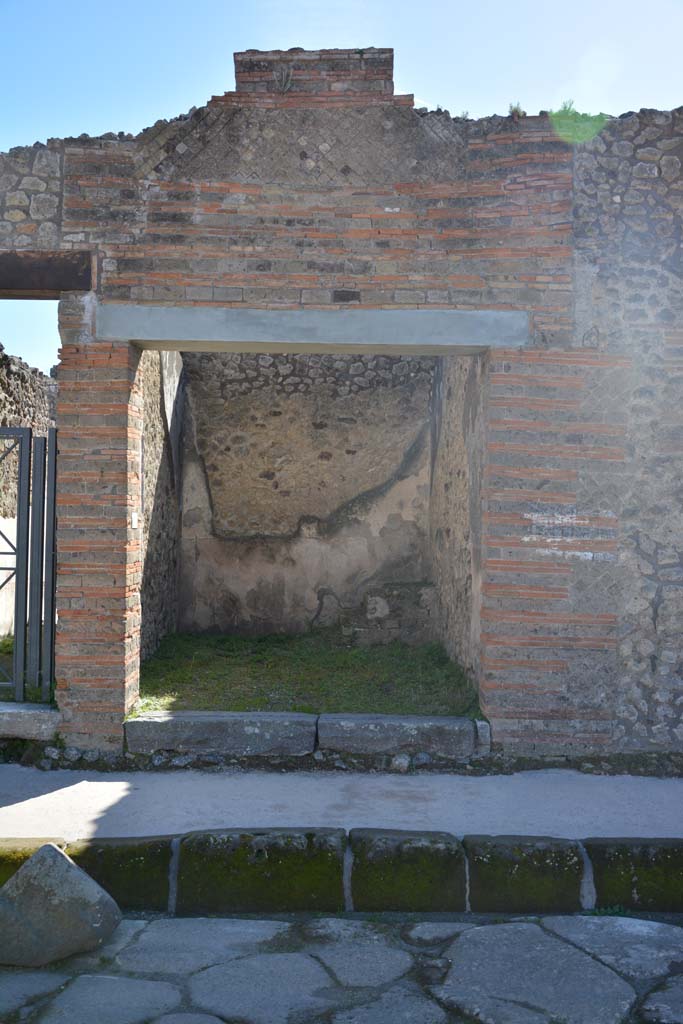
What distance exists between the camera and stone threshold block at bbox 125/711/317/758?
478cm

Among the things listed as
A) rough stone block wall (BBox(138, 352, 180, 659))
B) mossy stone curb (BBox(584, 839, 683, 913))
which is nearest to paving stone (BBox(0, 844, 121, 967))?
mossy stone curb (BBox(584, 839, 683, 913))

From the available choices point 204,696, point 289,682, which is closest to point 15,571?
point 204,696

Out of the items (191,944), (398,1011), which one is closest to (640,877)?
(398,1011)

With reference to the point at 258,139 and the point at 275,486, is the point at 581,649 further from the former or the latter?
the point at 275,486

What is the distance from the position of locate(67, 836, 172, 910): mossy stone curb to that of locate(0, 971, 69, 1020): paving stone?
0.60 meters

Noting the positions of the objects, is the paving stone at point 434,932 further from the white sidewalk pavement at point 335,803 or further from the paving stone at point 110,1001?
the paving stone at point 110,1001

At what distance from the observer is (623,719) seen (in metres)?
4.82

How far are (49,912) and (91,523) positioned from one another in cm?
225

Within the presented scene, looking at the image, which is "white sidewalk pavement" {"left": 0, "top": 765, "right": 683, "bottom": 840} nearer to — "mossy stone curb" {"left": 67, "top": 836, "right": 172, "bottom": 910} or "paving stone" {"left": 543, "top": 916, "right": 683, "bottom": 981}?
"mossy stone curb" {"left": 67, "top": 836, "right": 172, "bottom": 910}

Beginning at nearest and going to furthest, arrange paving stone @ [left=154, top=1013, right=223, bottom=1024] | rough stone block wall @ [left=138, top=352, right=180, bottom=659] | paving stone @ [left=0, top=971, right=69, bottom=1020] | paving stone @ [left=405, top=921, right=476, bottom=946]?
paving stone @ [left=154, top=1013, right=223, bottom=1024]
paving stone @ [left=0, top=971, right=69, bottom=1020]
paving stone @ [left=405, top=921, right=476, bottom=946]
rough stone block wall @ [left=138, top=352, right=180, bottom=659]

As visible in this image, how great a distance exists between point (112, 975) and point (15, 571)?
8.75 ft

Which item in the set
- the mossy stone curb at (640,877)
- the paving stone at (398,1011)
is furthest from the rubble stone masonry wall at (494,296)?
the paving stone at (398,1011)

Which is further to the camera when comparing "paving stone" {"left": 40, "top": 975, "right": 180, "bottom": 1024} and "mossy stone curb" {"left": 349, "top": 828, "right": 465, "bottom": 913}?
"mossy stone curb" {"left": 349, "top": 828, "right": 465, "bottom": 913}

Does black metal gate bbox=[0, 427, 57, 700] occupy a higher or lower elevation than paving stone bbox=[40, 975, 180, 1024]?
higher
